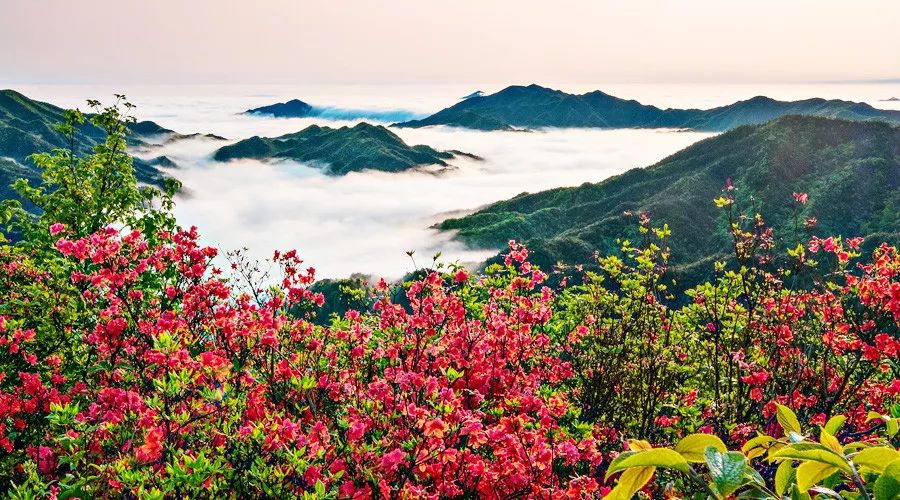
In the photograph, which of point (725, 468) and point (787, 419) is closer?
point (725, 468)

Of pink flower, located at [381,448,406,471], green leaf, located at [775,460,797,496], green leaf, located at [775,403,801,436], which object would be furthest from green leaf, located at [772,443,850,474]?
pink flower, located at [381,448,406,471]

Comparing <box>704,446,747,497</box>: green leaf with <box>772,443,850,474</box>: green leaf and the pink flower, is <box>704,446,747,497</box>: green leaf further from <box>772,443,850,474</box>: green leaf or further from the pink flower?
the pink flower

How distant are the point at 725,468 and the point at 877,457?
0.46 metres

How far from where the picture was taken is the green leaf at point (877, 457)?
1581mm

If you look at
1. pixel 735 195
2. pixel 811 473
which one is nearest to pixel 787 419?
pixel 811 473

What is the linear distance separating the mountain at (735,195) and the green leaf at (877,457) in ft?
267

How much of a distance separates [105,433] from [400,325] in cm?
497

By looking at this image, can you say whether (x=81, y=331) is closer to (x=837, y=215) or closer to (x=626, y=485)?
(x=626, y=485)

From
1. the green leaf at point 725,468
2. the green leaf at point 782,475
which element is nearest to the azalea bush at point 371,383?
the green leaf at point 782,475

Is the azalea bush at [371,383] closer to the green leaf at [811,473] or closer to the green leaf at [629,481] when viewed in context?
the green leaf at [811,473]

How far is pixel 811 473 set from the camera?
1675 millimetres

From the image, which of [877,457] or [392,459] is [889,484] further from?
[392,459]

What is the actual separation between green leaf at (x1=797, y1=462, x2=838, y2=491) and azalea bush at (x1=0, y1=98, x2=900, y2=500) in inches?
23.6

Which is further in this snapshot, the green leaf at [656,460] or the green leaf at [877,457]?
the green leaf at [877,457]
